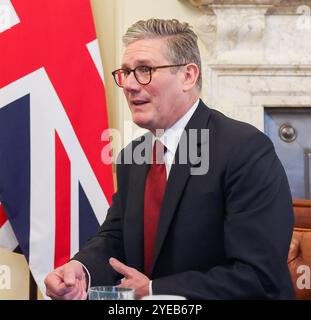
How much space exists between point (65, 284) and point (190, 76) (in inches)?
27.1

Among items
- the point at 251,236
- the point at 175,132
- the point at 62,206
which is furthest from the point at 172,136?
the point at 62,206

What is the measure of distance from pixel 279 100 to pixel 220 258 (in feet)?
6.29

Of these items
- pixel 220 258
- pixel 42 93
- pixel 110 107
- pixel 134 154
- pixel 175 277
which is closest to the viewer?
pixel 175 277

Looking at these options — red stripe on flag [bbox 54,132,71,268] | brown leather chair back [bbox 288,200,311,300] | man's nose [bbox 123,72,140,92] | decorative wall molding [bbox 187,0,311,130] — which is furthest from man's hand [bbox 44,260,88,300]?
decorative wall molding [bbox 187,0,311,130]

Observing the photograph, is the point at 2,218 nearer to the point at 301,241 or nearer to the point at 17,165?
the point at 17,165

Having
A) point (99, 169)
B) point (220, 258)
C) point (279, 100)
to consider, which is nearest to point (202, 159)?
point (220, 258)

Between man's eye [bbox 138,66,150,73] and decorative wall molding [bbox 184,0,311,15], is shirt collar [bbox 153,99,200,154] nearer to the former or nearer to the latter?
man's eye [bbox 138,66,150,73]

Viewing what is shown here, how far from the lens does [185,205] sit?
1.42 metres

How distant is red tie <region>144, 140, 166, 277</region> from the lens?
1.48 metres

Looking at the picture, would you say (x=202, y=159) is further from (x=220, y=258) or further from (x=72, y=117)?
(x=72, y=117)

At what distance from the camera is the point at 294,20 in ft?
10.2

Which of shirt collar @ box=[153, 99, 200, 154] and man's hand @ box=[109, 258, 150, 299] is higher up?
shirt collar @ box=[153, 99, 200, 154]

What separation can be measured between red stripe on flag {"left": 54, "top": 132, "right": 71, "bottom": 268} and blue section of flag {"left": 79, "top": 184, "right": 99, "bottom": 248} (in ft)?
0.20

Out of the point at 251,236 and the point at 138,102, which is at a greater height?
the point at 138,102
